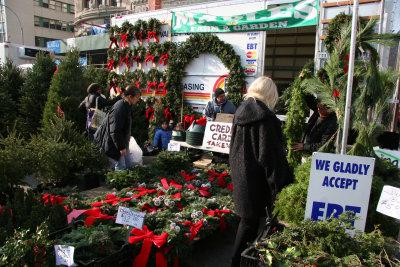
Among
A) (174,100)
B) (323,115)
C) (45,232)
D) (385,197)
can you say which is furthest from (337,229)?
(174,100)

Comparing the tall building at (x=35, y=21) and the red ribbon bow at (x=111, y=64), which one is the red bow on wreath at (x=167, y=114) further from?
the tall building at (x=35, y=21)

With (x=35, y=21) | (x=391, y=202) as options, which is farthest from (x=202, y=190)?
(x=35, y=21)

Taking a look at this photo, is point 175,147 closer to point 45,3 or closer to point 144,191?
point 144,191

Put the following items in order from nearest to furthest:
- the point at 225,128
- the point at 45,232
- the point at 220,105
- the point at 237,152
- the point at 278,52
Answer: the point at 45,232
the point at 237,152
the point at 225,128
the point at 220,105
the point at 278,52

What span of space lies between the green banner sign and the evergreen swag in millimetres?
320

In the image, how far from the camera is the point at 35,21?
156 feet

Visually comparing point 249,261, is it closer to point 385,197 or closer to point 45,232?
point 385,197

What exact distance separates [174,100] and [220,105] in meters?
2.71

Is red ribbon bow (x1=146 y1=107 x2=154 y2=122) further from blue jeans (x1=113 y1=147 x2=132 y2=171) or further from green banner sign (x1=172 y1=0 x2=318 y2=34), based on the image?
blue jeans (x1=113 y1=147 x2=132 y2=171)

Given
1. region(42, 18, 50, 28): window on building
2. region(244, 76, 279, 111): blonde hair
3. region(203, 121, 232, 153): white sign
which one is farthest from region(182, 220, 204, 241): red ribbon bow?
region(42, 18, 50, 28): window on building

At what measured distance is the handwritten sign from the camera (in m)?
2.19

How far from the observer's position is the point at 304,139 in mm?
4059

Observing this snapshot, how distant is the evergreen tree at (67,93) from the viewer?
713 cm

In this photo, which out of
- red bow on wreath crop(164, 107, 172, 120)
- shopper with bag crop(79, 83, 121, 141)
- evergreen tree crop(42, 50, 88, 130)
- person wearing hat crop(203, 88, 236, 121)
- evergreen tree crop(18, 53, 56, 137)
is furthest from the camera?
red bow on wreath crop(164, 107, 172, 120)
